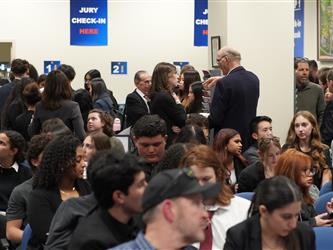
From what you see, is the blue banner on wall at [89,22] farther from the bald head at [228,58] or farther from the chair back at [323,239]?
the chair back at [323,239]

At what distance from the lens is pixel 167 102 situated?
752cm

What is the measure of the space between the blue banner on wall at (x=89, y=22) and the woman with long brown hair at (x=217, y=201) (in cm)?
1059

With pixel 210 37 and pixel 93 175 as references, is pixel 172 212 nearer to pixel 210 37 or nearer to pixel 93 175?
pixel 93 175

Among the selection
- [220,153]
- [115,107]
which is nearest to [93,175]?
[220,153]

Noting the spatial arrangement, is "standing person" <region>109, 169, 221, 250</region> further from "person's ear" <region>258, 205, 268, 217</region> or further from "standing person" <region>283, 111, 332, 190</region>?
"standing person" <region>283, 111, 332, 190</region>

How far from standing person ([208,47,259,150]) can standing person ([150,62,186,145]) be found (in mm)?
319

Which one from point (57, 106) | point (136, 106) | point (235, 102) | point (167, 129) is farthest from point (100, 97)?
point (235, 102)

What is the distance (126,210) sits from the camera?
318 cm

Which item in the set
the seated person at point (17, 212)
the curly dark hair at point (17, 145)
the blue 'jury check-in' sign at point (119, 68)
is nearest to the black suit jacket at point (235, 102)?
the curly dark hair at point (17, 145)

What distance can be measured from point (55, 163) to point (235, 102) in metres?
3.29

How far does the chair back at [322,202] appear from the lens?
213 inches

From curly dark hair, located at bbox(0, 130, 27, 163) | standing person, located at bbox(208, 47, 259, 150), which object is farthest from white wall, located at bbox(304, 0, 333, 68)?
curly dark hair, located at bbox(0, 130, 27, 163)

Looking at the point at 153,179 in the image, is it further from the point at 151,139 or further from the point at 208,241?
the point at 151,139

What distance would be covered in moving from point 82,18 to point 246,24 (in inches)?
243
